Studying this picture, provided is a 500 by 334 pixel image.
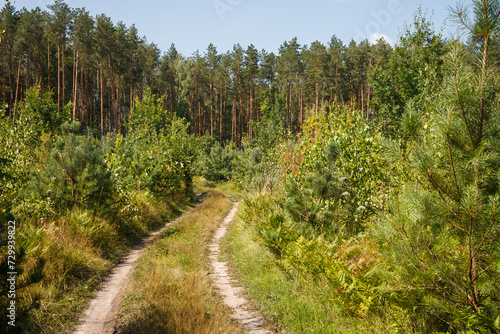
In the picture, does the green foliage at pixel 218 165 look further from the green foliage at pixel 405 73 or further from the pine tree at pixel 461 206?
the pine tree at pixel 461 206

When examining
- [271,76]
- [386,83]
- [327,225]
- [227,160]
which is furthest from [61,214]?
[271,76]

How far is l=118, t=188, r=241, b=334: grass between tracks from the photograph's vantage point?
14.4 ft

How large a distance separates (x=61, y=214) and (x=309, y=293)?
20.8 ft

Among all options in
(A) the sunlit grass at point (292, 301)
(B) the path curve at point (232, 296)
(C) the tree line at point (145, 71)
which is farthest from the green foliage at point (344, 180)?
(C) the tree line at point (145, 71)

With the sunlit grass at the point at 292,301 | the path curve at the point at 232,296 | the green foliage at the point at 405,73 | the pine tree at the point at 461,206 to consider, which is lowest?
the path curve at the point at 232,296

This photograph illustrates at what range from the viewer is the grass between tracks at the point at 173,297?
14.4 feet

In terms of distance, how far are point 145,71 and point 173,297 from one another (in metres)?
49.6

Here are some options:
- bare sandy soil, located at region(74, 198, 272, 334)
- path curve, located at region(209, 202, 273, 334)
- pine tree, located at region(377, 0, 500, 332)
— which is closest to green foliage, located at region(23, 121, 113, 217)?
bare sandy soil, located at region(74, 198, 272, 334)

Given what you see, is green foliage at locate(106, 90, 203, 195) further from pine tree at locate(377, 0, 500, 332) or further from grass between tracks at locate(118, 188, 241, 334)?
pine tree at locate(377, 0, 500, 332)

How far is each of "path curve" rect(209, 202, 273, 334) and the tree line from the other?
19.8 metres

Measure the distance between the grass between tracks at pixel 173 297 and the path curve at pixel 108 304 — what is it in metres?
0.16

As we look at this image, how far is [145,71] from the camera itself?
4912cm

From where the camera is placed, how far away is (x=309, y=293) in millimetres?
5645

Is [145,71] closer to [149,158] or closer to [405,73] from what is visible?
[149,158]
